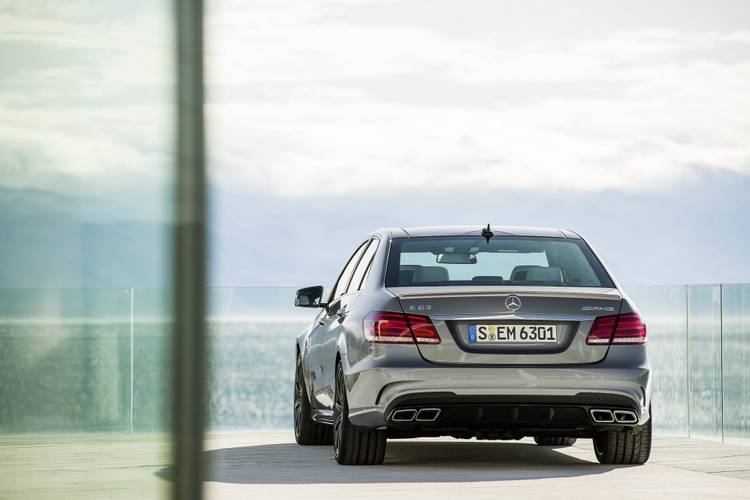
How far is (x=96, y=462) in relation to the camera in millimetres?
4176

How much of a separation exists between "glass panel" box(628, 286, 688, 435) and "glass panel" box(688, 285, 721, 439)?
4.6 inches

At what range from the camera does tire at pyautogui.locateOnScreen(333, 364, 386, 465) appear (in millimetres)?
10719

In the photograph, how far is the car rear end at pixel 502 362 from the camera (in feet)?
33.0

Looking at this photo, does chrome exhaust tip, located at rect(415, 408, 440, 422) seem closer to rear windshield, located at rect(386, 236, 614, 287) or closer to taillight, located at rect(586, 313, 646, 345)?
rear windshield, located at rect(386, 236, 614, 287)

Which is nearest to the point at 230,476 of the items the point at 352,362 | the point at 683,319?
the point at 352,362

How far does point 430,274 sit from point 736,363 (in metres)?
5.13

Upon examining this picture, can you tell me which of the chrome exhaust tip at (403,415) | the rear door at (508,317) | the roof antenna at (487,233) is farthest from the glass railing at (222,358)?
the roof antenna at (487,233)

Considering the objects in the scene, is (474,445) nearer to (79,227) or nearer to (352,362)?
(352,362)

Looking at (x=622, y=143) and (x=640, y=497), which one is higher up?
(x=640, y=497)

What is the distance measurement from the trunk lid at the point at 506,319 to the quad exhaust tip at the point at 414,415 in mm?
326

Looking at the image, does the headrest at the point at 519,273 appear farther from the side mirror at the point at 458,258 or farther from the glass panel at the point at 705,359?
the glass panel at the point at 705,359

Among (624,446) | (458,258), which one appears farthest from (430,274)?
(624,446)

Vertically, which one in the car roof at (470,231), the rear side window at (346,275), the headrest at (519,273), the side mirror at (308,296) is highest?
the car roof at (470,231)

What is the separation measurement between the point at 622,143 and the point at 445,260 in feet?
401
